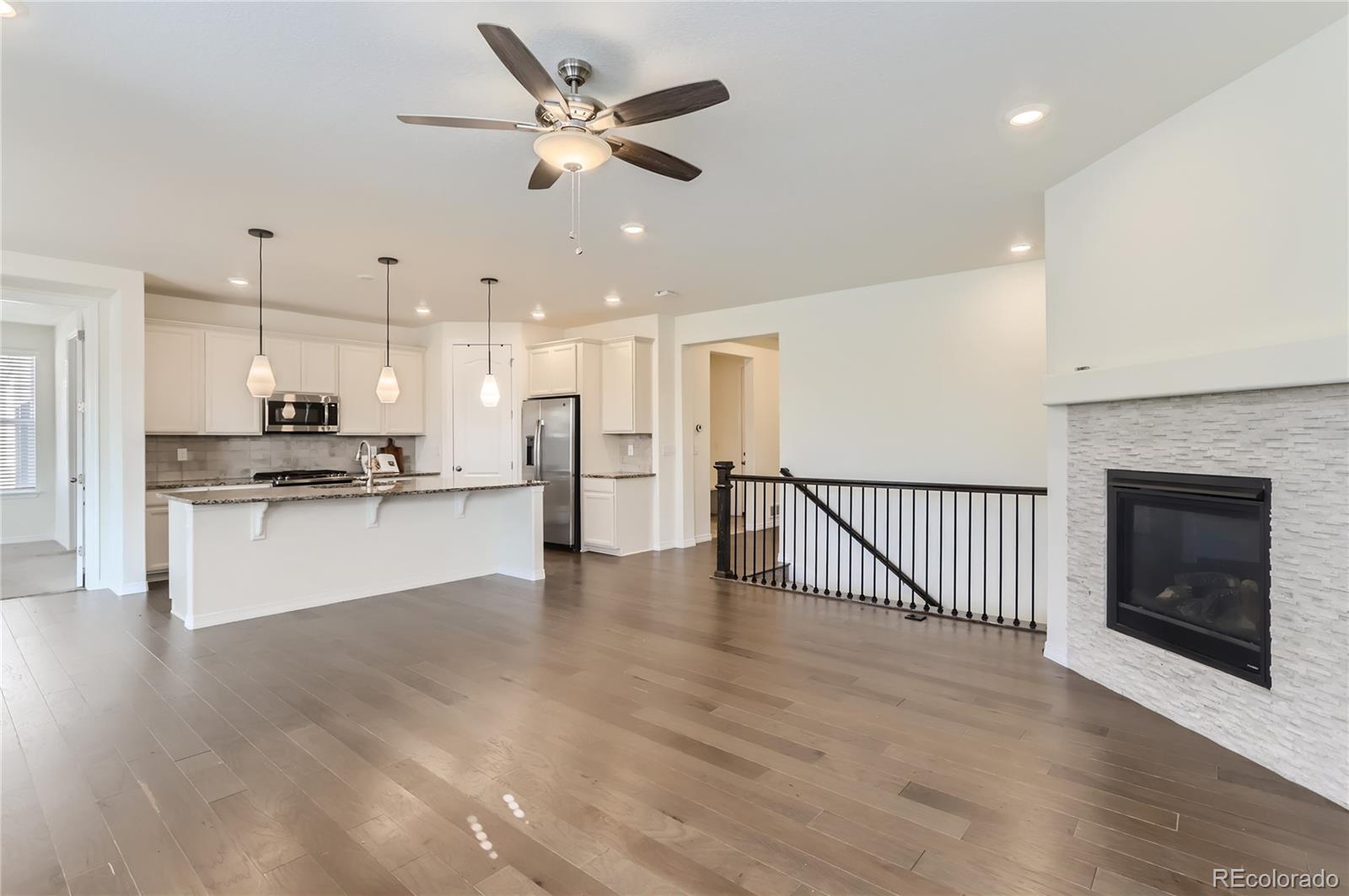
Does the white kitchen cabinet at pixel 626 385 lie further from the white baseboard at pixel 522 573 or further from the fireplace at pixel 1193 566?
the fireplace at pixel 1193 566

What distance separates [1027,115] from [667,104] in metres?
1.74

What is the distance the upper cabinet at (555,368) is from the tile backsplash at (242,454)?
2.08 m

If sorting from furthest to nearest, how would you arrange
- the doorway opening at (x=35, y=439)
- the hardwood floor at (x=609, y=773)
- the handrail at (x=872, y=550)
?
the doorway opening at (x=35, y=439), the handrail at (x=872, y=550), the hardwood floor at (x=609, y=773)

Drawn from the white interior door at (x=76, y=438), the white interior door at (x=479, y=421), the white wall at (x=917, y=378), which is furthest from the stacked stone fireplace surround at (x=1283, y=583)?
the white interior door at (x=76, y=438)

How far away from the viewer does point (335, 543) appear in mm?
4969

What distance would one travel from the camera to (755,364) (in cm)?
1041

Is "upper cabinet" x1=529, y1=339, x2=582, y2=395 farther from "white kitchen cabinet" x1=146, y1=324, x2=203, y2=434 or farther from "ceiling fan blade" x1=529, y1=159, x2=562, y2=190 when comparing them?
"ceiling fan blade" x1=529, y1=159, x2=562, y2=190

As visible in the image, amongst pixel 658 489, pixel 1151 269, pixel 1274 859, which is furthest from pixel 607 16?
pixel 658 489

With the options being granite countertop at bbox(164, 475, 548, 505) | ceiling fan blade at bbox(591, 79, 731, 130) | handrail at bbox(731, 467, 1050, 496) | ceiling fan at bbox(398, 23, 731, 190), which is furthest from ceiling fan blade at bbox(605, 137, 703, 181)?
granite countertop at bbox(164, 475, 548, 505)

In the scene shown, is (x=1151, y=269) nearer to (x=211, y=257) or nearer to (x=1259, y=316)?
(x=1259, y=316)

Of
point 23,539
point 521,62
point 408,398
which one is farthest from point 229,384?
point 521,62

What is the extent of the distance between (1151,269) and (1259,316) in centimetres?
59

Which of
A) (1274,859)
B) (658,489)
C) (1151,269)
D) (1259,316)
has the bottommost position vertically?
(1274,859)

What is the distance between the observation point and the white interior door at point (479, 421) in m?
7.75
